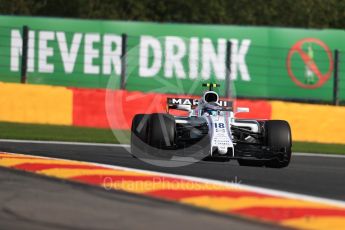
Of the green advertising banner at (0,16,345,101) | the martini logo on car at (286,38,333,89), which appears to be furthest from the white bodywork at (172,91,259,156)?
the martini logo on car at (286,38,333,89)

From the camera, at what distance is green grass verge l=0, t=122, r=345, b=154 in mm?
15125

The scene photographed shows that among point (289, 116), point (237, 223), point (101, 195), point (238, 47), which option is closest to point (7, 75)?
point (238, 47)

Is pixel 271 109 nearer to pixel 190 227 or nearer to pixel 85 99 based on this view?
pixel 85 99

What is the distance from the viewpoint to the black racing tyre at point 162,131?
36.2ft

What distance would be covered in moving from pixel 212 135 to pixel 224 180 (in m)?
1.55

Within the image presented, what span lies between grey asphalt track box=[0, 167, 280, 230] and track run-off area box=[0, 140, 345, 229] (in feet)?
0.99

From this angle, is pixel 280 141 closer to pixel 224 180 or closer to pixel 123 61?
pixel 224 180

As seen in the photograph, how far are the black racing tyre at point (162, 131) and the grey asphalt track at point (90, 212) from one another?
2.80 m

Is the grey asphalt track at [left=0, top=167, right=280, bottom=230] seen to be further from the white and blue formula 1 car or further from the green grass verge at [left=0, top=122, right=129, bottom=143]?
the green grass verge at [left=0, top=122, right=129, bottom=143]

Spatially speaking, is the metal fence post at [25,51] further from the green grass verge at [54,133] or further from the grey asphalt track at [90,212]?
the grey asphalt track at [90,212]

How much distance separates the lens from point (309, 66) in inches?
843

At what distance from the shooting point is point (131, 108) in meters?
17.8

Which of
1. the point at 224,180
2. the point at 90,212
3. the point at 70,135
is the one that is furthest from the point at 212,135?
the point at 70,135

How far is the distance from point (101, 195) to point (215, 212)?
4.12 ft
